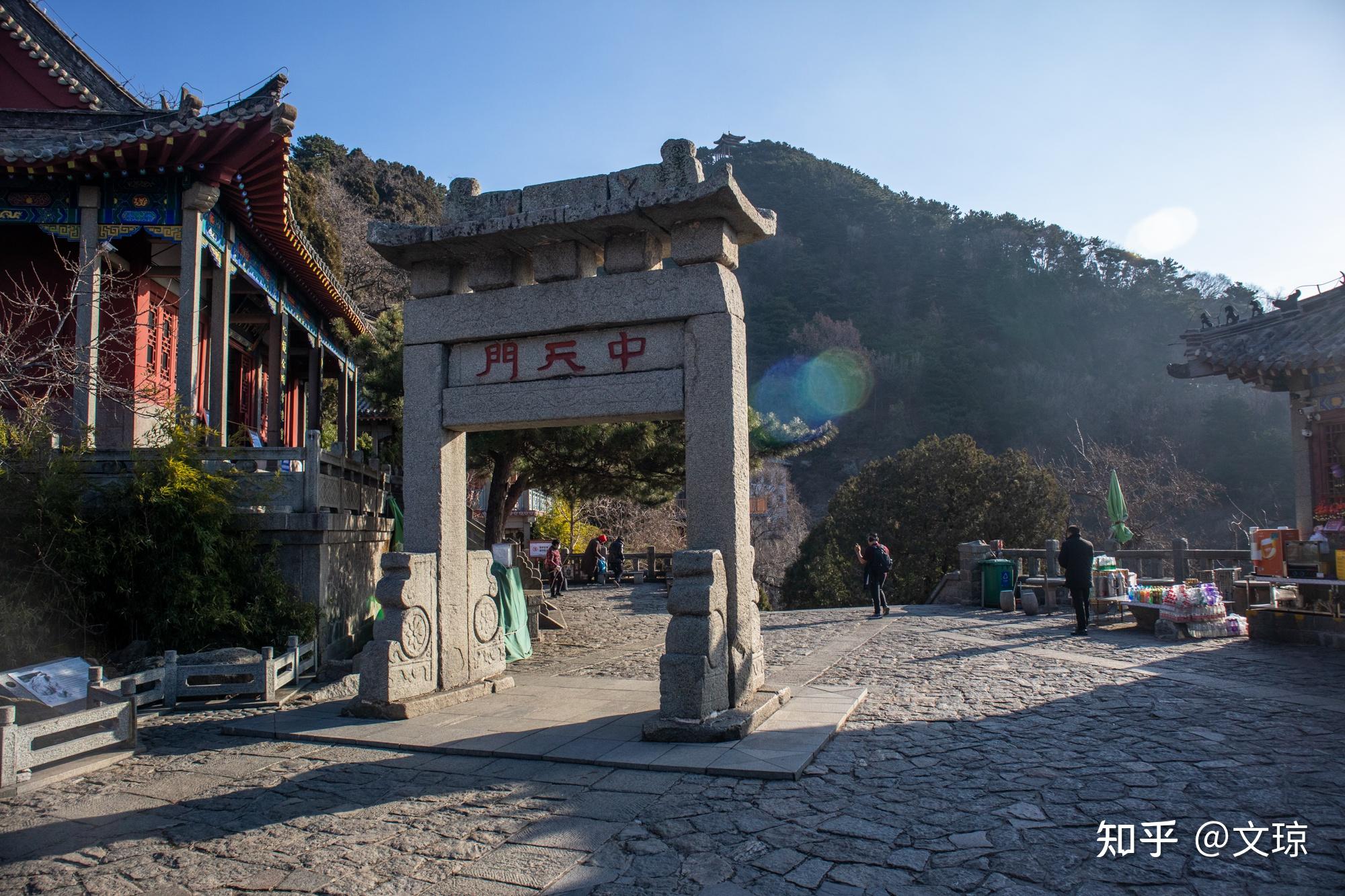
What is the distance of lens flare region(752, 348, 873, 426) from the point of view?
45.8 meters

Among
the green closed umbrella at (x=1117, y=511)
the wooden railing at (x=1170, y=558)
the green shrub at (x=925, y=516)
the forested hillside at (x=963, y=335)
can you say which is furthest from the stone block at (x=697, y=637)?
the forested hillside at (x=963, y=335)

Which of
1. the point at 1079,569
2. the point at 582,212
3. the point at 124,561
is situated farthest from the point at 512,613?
the point at 1079,569

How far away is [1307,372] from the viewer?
11.0 m

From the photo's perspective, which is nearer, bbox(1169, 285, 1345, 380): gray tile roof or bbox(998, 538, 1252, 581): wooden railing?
bbox(1169, 285, 1345, 380): gray tile roof

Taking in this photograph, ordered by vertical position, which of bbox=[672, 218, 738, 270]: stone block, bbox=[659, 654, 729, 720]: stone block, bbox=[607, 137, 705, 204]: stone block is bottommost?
bbox=[659, 654, 729, 720]: stone block

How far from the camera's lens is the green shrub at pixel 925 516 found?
19.5 metres

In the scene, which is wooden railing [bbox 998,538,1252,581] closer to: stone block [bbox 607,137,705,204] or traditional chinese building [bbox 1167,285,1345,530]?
traditional chinese building [bbox 1167,285,1345,530]

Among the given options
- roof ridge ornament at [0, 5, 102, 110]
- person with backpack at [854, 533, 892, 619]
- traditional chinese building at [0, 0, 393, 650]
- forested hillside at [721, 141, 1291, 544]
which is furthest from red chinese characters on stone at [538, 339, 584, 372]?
forested hillside at [721, 141, 1291, 544]

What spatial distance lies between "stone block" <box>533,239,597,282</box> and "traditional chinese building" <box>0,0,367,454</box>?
13.7 ft

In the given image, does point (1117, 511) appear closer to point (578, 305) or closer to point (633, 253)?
point (633, 253)

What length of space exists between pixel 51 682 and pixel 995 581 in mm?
13736

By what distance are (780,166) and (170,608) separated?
5786cm

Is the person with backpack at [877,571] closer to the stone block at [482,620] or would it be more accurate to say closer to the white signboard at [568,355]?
the stone block at [482,620]

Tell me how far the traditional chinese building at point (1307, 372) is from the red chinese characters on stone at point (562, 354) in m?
9.54
